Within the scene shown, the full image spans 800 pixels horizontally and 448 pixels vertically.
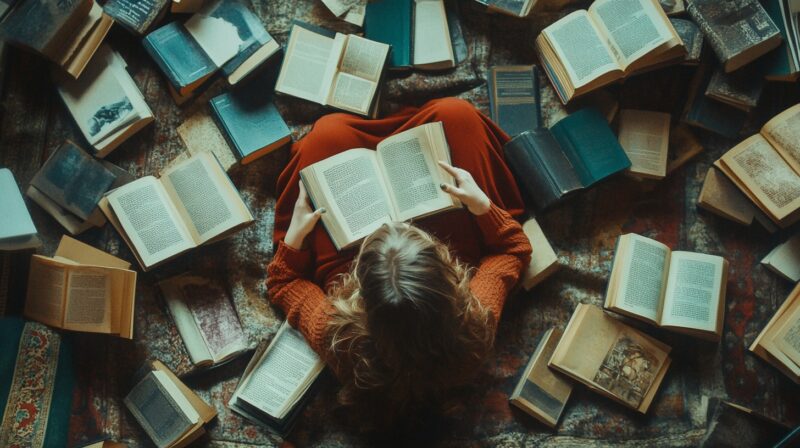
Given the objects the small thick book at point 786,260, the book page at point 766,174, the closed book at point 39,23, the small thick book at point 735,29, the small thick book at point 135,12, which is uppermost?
the closed book at point 39,23

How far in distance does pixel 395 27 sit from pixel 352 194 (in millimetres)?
761

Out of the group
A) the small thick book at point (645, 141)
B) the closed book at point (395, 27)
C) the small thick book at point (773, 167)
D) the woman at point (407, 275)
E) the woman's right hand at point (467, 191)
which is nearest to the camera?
the woman at point (407, 275)

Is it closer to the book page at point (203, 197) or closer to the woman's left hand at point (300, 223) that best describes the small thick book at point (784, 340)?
the woman's left hand at point (300, 223)

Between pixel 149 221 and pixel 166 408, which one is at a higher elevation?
pixel 149 221

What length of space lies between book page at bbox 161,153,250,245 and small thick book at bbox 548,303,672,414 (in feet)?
3.87

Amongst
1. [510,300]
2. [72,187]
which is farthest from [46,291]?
[510,300]

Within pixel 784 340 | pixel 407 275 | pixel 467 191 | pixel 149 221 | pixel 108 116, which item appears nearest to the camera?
pixel 407 275

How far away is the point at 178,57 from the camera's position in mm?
2381

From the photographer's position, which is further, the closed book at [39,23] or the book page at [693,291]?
the closed book at [39,23]

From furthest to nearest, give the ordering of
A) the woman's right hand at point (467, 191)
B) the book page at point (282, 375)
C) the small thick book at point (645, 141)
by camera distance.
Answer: the small thick book at point (645, 141) < the book page at point (282, 375) < the woman's right hand at point (467, 191)

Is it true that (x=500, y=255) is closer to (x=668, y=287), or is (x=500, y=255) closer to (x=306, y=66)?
(x=668, y=287)

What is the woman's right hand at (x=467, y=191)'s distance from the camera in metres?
2.02

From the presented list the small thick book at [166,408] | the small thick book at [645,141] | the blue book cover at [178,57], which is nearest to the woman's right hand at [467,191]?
the small thick book at [645,141]

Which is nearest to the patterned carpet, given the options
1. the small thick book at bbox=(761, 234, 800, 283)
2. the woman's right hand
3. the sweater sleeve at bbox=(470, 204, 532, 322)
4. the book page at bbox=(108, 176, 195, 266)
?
the small thick book at bbox=(761, 234, 800, 283)
